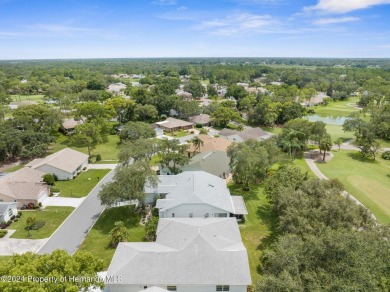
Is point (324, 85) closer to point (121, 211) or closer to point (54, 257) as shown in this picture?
point (121, 211)

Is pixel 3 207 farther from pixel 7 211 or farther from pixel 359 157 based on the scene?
pixel 359 157

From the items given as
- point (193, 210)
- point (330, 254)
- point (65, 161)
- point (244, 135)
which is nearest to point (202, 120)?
point (244, 135)

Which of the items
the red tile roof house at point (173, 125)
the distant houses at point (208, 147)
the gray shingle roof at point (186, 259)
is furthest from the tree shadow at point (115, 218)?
the red tile roof house at point (173, 125)

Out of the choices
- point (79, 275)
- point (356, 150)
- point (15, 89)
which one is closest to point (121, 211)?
point (79, 275)

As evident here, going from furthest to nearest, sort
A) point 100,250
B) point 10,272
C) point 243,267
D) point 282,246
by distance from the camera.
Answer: point 100,250 < point 243,267 < point 282,246 < point 10,272

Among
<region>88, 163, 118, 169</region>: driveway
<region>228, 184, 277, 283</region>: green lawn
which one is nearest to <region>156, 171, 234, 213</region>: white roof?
<region>228, 184, 277, 283</region>: green lawn

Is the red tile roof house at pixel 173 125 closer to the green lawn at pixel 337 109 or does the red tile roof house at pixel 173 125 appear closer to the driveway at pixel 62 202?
the driveway at pixel 62 202
